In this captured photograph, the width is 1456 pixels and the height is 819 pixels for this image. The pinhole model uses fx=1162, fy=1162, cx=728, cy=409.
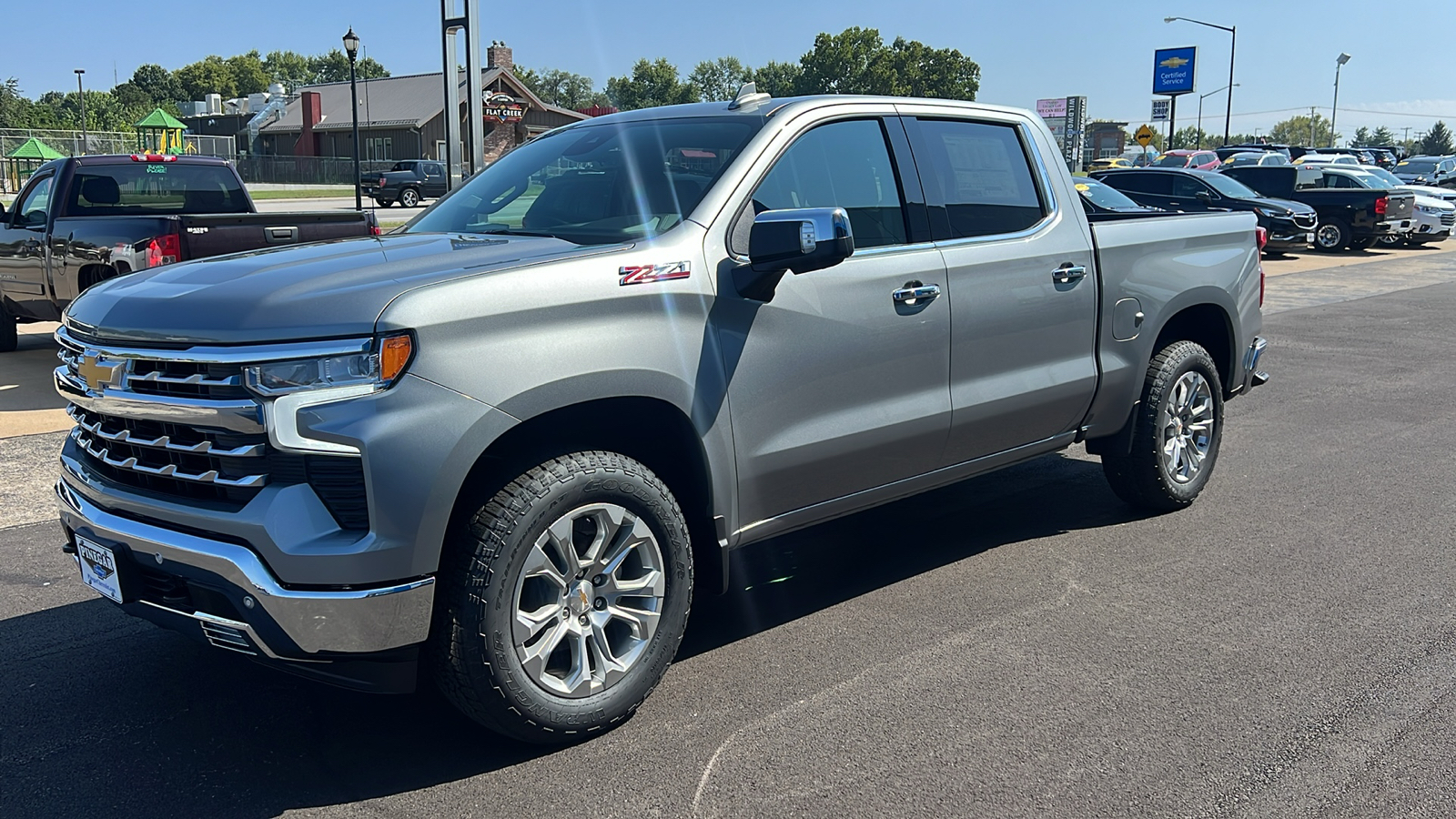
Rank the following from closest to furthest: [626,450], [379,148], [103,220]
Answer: [626,450]
[103,220]
[379,148]

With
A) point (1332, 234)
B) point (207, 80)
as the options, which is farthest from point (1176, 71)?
point (207, 80)

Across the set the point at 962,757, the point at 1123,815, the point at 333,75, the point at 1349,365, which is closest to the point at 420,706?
the point at 962,757

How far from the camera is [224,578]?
296 cm

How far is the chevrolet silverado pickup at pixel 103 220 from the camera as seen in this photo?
830cm

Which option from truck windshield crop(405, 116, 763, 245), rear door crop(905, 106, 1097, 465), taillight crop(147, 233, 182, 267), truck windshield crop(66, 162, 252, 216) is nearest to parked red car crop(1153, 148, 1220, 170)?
truck windshield crop(66, 162, 252, 216)

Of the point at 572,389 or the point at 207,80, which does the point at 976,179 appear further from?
the point at 207,80

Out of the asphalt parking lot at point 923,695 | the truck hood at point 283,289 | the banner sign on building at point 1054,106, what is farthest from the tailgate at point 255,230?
the banner sign on building at point 1054,106

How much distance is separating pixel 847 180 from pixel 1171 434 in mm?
2471

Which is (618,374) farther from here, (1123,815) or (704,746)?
(1123,815)

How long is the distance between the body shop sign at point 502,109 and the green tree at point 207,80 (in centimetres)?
9772

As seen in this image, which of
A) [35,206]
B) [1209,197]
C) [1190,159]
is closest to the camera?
[35,206]

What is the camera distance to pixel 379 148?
219 feet

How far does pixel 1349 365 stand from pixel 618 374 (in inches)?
374

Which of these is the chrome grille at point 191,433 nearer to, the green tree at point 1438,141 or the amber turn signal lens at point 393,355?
the amber turn signal lens at point 393,355
